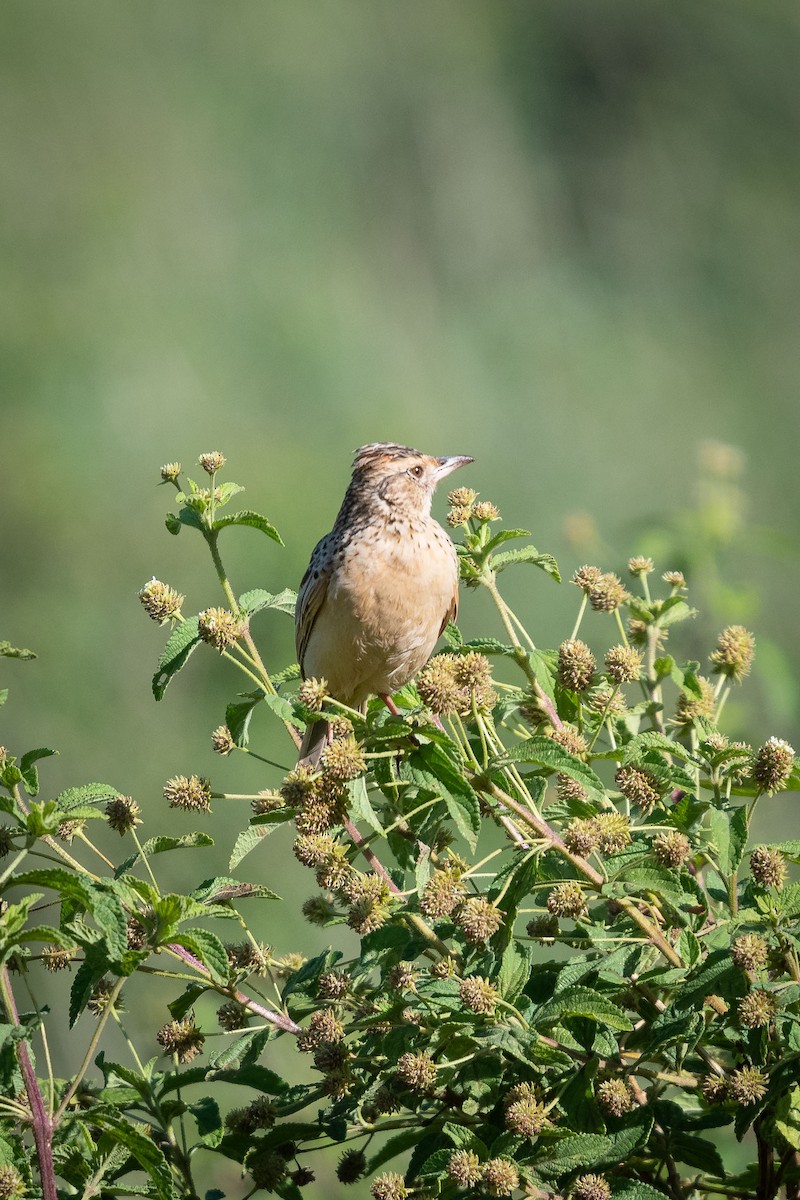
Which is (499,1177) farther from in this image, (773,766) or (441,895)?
(773,766)

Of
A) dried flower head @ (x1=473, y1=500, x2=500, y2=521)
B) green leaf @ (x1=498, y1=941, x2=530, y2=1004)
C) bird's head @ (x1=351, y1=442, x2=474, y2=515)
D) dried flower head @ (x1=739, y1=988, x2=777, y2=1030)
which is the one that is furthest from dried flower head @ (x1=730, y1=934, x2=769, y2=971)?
bird's head @ (x1=351, y1=442, x2=474, y2=515)

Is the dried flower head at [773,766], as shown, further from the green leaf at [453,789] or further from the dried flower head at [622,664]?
the green leaf at [453,789]

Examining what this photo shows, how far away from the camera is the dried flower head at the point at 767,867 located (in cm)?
257

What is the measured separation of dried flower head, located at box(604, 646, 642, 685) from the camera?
9.98ft

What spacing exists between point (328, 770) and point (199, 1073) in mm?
742

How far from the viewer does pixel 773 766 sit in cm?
265

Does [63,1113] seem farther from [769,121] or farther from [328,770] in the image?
[769,121]

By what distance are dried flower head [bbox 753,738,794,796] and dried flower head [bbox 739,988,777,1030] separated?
420 millimetres

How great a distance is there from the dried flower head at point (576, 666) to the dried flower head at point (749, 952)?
2.57ft

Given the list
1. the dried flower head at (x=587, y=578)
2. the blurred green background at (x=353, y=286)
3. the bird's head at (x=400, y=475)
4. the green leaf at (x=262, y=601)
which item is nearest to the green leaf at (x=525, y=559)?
the dried flower head at (x=587, y=578)

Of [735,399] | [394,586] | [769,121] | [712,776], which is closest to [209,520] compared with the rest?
[394,586]

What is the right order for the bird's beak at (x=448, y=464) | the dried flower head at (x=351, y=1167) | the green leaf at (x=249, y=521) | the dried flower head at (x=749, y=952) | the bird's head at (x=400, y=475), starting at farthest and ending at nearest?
the bird's beak at (x=448, y=464), the bird's head at (x=400, y=475), the green leaf at (x=249, y=521), the dried flower head at (x=351, y=1167), the dried flower head at (x=749, y=952)

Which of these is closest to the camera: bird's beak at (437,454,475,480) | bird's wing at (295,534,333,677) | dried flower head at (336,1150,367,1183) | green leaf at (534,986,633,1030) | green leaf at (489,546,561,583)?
green leaf at (534,986,633,1030)

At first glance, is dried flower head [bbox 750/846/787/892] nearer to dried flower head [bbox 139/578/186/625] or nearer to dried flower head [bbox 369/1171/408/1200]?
dried flower head [bbox 369/1171/408/1200]
